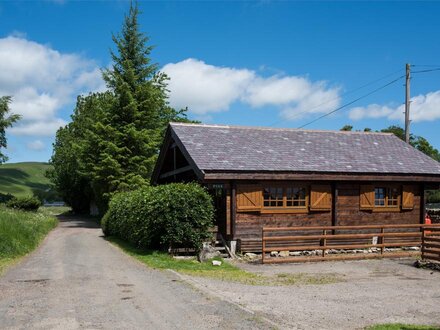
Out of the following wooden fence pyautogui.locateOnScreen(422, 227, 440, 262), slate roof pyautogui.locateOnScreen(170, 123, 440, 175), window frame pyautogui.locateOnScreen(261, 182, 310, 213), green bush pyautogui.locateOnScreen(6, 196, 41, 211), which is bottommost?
wooden fence pyautogui.locateOnScreen(422, 227, 440, 262)

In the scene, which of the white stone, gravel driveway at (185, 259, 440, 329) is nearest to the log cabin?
the white stone

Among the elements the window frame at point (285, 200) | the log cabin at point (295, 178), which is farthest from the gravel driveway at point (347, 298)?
the window frame at point (285, 200)

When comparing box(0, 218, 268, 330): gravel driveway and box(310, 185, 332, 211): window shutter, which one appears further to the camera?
box(310, 185, 332, 211): window shutter

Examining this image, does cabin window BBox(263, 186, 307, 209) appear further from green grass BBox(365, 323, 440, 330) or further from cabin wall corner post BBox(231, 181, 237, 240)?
green grass BBox(365, 323, 440, 330)

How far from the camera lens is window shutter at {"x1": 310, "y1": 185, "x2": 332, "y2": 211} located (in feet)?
62.8

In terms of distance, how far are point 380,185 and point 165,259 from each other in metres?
10.4

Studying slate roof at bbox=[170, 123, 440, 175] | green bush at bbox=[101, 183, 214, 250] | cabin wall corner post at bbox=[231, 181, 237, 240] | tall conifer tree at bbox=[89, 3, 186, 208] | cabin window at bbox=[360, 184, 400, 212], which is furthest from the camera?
tall conifer tree at bbox=[89, 3, 186, 208]

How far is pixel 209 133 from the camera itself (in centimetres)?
2092

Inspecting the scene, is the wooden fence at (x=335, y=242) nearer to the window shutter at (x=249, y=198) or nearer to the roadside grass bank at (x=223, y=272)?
the window shutter at (x=249, y=198)

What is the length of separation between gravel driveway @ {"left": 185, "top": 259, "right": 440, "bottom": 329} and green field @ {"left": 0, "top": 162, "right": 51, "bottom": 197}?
132822 mm

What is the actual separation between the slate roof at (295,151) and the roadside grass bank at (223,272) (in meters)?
3.52

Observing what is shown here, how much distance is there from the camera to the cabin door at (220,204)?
17.8 metres

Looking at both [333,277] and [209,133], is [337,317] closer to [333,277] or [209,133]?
[333,277]

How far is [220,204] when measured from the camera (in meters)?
18.9
